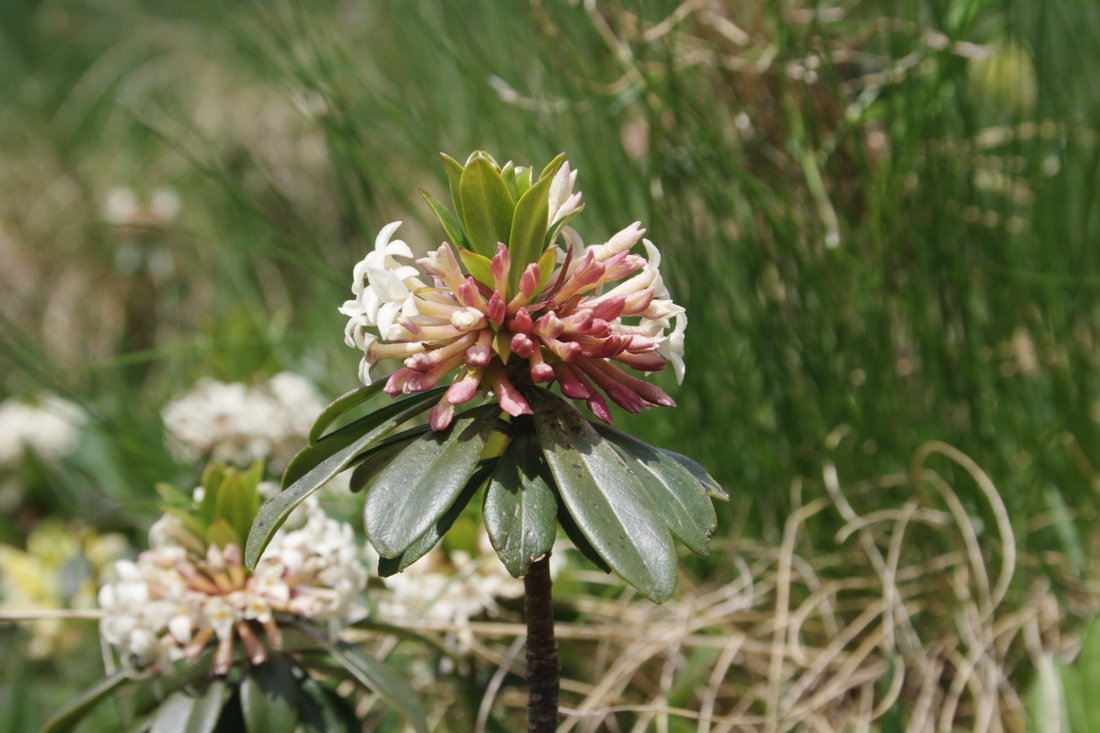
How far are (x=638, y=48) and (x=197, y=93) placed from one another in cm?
281

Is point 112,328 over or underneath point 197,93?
underneath

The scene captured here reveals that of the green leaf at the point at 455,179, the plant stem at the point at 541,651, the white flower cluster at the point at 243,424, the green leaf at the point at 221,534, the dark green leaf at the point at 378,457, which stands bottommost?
the plant stem at the point at 541,651

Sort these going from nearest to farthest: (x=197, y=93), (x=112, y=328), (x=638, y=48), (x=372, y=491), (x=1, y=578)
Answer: (x=372, y=491) < (x=638, y=48) < (x=1, y=578) < (x=112, y=328) < (x=197, y=93)

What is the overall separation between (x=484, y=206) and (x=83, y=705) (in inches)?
19.2

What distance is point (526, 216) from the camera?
510 mm

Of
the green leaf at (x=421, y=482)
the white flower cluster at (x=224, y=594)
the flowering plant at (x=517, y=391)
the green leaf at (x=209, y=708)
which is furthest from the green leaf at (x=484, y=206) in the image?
the green leaf at (x=209, y=708)

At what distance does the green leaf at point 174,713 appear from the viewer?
0.67 meters

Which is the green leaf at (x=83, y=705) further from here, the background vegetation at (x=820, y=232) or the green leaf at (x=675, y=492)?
the green leaf at (x=675, y=492)

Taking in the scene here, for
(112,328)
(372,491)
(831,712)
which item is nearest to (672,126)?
(831,712)

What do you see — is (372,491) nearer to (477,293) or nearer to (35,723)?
(477,293)

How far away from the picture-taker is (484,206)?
0.52m

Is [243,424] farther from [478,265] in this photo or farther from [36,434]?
[36,434]

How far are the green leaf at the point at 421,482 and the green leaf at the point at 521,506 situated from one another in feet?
0.06

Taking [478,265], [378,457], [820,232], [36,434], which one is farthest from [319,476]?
[36,434]
